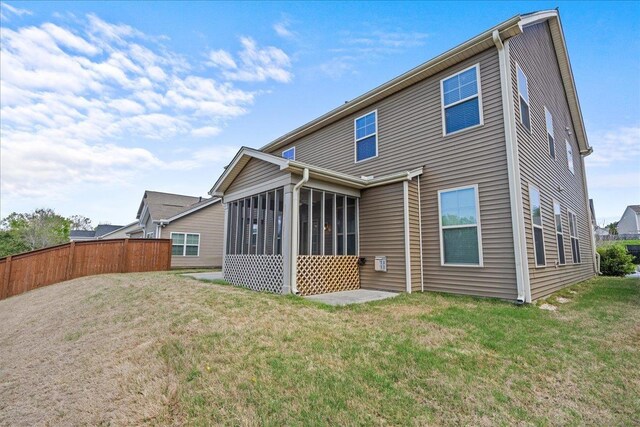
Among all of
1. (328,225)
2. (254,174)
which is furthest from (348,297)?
(254,174)

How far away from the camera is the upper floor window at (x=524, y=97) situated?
726cm

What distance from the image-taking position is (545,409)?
96.7 inches

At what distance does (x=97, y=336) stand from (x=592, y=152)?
67.0ft

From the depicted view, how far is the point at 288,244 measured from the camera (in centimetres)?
700

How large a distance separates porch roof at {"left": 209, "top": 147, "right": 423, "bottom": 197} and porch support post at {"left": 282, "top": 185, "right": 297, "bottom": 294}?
1.98ft

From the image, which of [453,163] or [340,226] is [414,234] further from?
[340,226]

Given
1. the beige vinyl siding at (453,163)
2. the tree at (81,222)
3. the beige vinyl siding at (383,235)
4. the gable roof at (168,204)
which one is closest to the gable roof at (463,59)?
the beige vinyl siding at (453,163)

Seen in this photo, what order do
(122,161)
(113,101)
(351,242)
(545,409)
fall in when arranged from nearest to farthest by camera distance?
(545,409) → (351,242) → (113,101) → (122,161)

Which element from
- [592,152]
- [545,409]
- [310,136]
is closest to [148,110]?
[310,136]

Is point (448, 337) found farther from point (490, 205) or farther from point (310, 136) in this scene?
point (310, 136)

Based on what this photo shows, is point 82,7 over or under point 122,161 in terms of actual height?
over

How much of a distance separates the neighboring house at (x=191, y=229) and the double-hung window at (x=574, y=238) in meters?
17.8

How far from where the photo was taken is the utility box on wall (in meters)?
7.73

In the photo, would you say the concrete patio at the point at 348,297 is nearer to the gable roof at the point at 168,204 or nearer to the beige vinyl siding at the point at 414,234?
the beige vinyl siding at the point at 414,234
